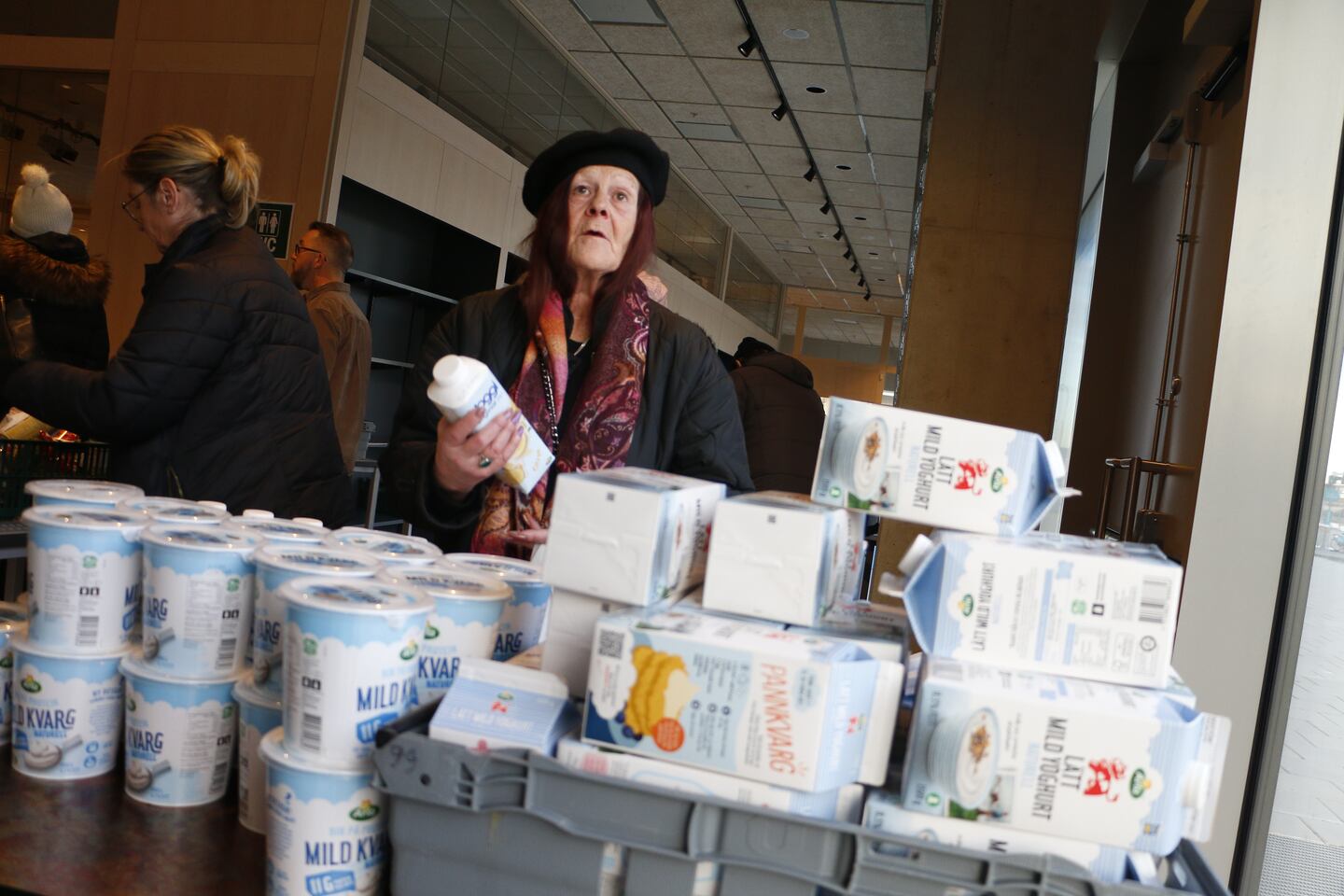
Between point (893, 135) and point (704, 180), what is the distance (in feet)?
9.80

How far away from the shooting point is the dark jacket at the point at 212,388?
2000mm

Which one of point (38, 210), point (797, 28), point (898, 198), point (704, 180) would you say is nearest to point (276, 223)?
point (38, 210)

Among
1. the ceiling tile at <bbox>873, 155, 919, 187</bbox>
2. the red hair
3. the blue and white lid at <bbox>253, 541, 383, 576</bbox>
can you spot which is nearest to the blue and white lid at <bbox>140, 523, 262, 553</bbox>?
the blue and white lid at <bbox>253, 541, 383, 576</bbox>

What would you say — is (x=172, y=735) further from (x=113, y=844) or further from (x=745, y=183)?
(x=745, y=183)

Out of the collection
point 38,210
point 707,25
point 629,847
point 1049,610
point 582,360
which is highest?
point 707,25

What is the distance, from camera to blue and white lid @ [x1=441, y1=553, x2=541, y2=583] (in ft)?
4.01

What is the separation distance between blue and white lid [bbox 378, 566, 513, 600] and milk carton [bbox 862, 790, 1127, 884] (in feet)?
1.44

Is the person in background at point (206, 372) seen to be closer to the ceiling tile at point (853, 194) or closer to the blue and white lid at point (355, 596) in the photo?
the blue and white lid at point (355, 596)

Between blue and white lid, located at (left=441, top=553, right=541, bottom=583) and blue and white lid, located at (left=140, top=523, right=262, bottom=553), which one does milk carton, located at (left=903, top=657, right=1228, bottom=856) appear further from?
blue and white lid, located at (left=140, top=523, right=262, bottom=553)

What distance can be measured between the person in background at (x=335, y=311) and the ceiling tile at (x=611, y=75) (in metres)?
4.13

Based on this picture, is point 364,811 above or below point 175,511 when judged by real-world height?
below

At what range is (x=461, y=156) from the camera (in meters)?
6.83

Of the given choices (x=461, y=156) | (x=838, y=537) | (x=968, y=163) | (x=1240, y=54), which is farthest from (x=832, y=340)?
(x=838, y=537)

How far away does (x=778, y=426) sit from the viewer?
418cm
